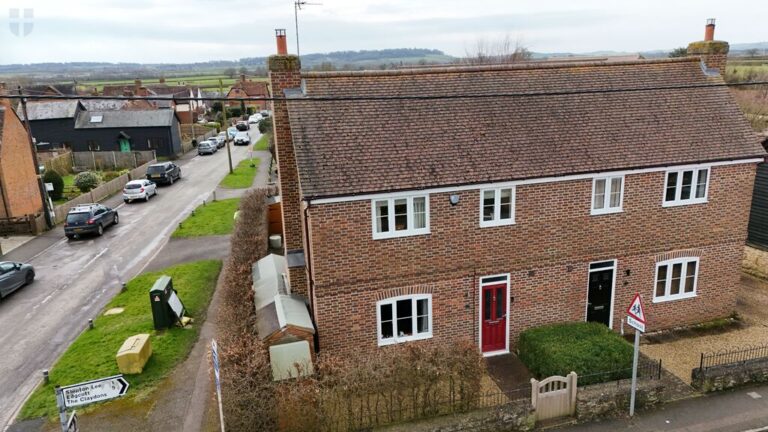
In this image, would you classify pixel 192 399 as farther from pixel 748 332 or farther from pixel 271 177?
pixel 271 177

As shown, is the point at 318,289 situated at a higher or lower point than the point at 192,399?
higher

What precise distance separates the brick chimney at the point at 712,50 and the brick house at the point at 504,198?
0.69 meters

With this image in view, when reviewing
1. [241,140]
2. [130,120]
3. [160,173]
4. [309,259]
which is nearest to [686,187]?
[309,259]

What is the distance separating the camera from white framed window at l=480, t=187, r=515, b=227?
14.5 m

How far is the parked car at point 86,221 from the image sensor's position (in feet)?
92.4

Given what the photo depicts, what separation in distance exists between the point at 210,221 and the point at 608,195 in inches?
883

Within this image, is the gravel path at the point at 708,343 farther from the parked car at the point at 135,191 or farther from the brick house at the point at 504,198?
the parked car at the point at 135,191

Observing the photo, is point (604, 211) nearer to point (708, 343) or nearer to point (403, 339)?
point (708, 343)

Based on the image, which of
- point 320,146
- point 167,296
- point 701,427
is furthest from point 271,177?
point 701,427

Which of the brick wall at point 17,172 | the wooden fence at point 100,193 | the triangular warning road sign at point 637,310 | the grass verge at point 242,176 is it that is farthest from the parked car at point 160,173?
the triangular warning road sign at point 637,310

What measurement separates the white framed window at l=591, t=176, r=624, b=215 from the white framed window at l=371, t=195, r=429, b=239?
16.7ft

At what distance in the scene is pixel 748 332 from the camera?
1655 centimetres

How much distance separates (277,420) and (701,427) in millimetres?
9661

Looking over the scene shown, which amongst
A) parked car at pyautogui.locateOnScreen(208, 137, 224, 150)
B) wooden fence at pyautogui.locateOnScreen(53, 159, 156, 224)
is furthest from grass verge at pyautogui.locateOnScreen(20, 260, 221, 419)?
parked car at pyautogui.locateOnScreen(208, 137, 224, 150)
